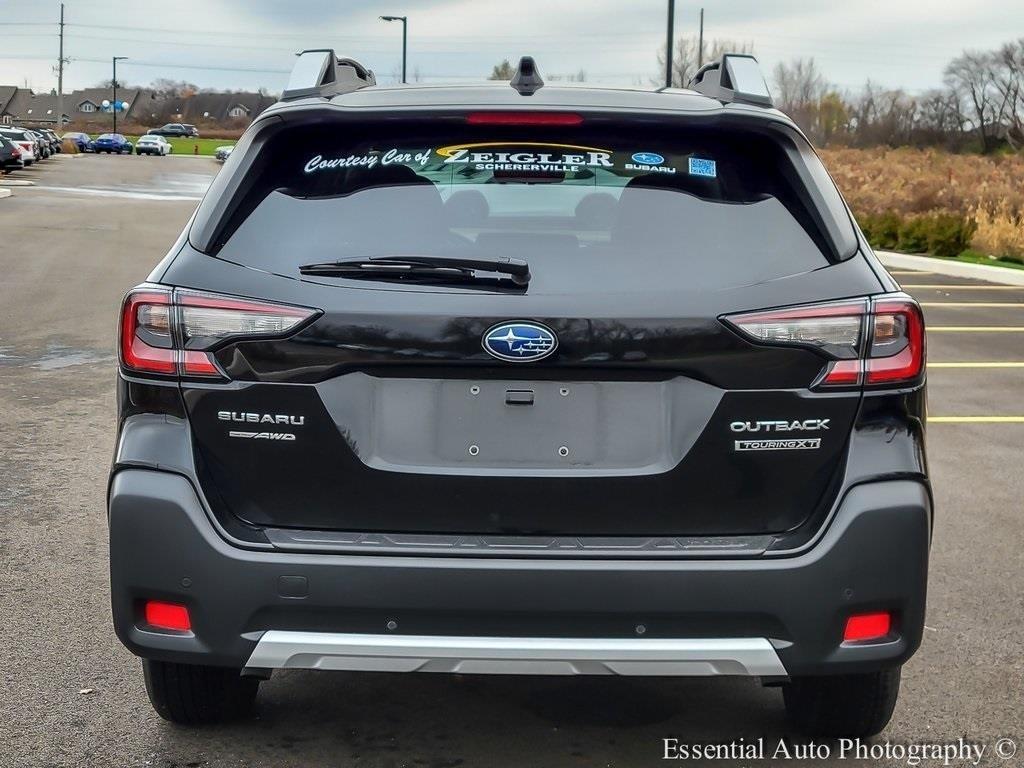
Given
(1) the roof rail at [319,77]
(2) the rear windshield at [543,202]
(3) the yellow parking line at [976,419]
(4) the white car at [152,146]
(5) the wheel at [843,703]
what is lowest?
(3) the yellow parking line at [976,419]

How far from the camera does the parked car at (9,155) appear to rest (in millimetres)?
56000

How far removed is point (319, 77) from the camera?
3.77 metres

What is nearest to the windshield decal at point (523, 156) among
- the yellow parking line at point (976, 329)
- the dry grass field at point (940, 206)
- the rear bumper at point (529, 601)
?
the rear bumper at point (529, 601)

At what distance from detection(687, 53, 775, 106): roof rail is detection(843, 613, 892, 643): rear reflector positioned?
136 cm

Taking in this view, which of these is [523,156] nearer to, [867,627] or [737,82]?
[737,82]

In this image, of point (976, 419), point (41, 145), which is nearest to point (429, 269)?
point (976, 419)

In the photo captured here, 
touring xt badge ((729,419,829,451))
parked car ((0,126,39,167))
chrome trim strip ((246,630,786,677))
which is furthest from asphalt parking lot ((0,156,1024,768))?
parked car ((0,126,39,167))

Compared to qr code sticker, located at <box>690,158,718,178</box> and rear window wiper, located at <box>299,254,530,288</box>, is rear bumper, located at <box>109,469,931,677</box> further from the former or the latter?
qr code sticker, located at <box>690,158,718,178</box>

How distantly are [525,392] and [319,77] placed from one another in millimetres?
1236

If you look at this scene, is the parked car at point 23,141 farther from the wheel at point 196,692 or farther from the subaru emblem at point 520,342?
the subaru emblem at point 520,342

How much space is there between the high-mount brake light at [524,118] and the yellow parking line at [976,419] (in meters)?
6.54

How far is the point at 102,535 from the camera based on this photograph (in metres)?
6.03

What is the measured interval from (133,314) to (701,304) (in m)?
1.35

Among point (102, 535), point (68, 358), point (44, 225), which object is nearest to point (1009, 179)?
point (44, 225)
